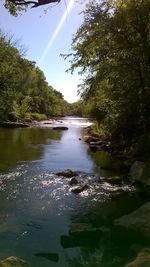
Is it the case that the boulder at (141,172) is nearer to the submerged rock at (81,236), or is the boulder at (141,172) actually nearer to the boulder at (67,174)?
the boulder at (67,174)

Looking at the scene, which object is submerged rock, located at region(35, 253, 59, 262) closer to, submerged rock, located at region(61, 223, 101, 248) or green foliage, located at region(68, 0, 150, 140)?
submerged rock, located at region(61, 223, 101, 248)

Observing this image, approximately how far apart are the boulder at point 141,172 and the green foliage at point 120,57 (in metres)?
5.98

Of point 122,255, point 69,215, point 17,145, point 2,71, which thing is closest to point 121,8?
point 17,145

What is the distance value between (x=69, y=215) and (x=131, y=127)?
1577 centimetres

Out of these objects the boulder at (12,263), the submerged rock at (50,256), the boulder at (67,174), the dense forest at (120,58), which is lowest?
the submerged rock at (50,256)

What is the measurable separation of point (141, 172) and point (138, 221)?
760cm

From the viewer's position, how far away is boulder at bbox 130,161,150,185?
1793 cm

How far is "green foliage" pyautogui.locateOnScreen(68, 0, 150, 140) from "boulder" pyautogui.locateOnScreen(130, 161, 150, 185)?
598 centimetres

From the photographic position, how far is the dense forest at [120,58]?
79.7 ft

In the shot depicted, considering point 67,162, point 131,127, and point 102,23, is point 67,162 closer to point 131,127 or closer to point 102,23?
point 131,127

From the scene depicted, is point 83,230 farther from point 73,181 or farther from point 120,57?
point 120,57

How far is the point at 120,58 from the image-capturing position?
82.7 ft

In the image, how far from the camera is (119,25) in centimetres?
2455

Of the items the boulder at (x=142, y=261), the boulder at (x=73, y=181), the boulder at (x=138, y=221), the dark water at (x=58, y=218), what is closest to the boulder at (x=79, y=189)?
the dark water at (x=58, y=218)
